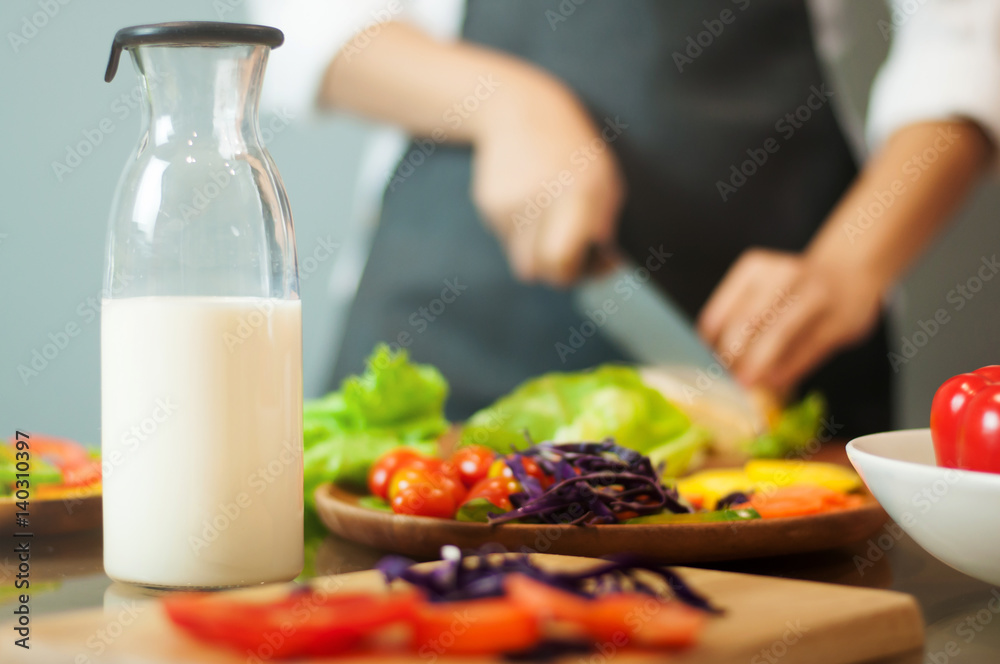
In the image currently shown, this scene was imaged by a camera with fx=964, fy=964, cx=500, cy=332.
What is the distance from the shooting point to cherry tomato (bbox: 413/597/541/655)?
515 mm

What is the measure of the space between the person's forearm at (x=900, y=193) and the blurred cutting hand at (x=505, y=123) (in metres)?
0.60

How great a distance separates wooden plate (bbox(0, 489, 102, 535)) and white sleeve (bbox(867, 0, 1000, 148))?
197cm

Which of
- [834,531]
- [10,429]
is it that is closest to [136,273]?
[834,531]

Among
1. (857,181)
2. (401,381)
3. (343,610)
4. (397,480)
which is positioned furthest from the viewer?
(857,181)

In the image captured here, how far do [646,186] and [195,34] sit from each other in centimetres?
196

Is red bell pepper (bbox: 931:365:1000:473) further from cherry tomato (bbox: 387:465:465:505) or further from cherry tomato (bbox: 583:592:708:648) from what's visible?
cherry tomato (bbox: 387:465:465:505)

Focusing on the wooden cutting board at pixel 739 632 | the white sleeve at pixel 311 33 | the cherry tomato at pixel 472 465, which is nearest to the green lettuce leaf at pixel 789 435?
the cherry tomato at pixel 472 465

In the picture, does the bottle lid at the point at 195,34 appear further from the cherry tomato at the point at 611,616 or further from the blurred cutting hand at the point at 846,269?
the blurred cutting hand at the point at 846,269

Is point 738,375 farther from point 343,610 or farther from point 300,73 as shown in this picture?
point 343,610

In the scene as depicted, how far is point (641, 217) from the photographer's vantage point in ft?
8.53

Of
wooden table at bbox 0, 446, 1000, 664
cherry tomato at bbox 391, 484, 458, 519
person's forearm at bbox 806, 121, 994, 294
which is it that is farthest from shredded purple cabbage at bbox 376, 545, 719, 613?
person's forearm at bbox 806, 121, 994, 294

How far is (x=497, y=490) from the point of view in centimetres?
96

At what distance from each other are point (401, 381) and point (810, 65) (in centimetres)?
173

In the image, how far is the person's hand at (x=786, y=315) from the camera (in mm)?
2223
